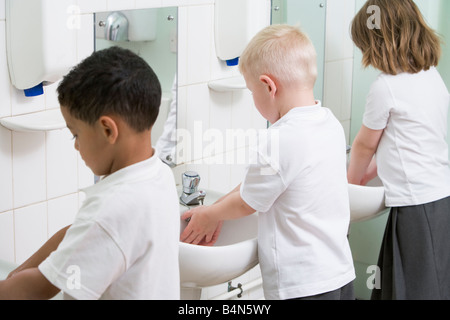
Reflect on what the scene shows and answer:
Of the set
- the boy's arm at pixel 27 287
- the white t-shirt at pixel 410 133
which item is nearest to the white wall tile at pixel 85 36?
the boy's arm at pixel 27 287

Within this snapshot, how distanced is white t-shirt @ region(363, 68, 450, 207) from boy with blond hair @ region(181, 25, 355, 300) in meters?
0.54

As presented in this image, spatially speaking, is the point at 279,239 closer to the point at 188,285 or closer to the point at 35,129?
the point at 188,285

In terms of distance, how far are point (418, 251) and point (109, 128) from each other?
4.63 feet

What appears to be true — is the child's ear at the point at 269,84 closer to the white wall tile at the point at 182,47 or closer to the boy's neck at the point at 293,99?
the boy's neck at the point at 293,99

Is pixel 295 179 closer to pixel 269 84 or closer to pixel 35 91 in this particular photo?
pixel 269 84

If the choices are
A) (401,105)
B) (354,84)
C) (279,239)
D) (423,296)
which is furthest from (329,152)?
(354,84)

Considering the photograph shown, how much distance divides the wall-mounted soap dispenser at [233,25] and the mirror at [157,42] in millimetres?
185

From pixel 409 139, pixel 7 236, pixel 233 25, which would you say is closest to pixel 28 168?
pixel 7 236

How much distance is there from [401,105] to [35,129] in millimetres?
1158

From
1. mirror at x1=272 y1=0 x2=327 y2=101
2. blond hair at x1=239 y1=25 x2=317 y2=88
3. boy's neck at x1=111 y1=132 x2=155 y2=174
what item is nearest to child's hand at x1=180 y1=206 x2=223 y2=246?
blond hair at x1=239 y1=25 x2=317 y2=88

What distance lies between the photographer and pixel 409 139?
2.27 metres

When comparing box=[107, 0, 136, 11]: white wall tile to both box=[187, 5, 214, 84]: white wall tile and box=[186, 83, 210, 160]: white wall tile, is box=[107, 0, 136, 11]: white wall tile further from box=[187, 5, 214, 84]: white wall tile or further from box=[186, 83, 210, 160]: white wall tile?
box=[186, 83, 210, 160]: white wall tile

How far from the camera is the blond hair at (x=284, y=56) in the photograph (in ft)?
5.63

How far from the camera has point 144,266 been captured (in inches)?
48.5
